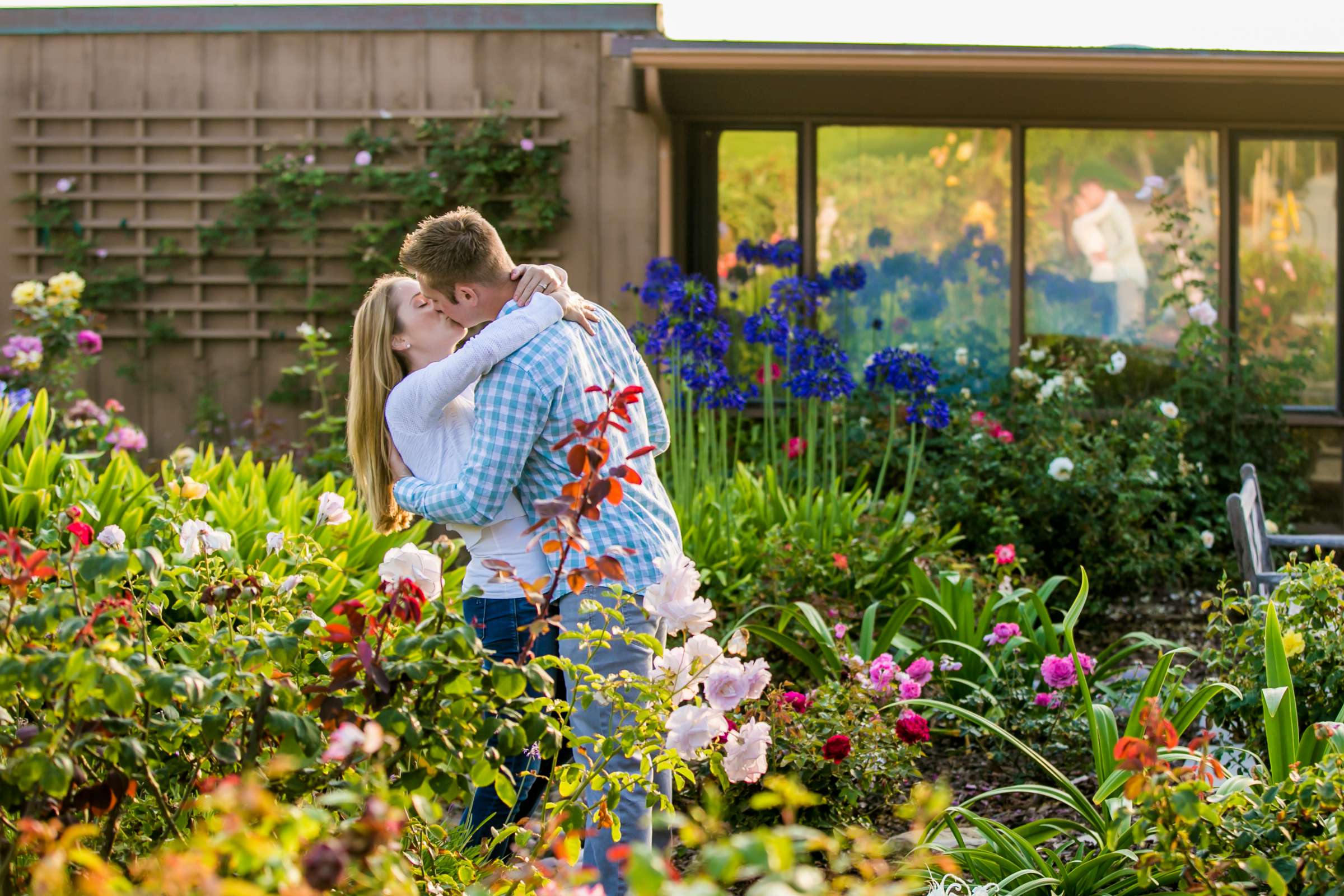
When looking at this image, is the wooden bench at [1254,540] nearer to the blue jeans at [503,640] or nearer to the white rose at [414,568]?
the blue jeans at [503,640]

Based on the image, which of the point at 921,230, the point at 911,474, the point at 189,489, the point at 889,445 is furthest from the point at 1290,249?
the point at 189,489

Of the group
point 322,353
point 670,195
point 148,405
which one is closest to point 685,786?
point 322,353

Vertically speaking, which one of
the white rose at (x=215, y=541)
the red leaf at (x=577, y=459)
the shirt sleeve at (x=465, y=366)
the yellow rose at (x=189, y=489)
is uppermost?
the shirt sleeve at (x=465, y=366)

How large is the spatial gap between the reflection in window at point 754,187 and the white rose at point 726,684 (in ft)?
18.5

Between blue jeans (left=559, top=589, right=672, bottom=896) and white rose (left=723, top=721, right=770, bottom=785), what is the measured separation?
0.91 ft

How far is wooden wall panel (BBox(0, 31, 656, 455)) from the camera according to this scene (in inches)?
282

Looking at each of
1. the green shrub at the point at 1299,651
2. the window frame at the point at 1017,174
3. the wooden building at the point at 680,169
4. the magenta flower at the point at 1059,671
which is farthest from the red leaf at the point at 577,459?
the window frame at the point at 1017,174

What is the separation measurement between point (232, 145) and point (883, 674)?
5.66 metres

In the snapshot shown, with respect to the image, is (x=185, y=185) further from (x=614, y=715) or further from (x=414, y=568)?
(x=414, y=568)

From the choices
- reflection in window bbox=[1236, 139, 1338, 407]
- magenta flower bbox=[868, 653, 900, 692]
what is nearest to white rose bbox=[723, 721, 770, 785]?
magenta flower bbox=[868, 653, 900, 692]

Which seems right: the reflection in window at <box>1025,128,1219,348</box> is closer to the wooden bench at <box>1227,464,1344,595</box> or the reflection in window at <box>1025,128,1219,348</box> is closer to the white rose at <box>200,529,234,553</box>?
the wooden bench at <box>1227,464,1344,595</box>

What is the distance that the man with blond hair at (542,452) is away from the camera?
223cm

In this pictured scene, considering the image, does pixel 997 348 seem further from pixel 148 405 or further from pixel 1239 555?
pixel 148 405

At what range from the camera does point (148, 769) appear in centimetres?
157
